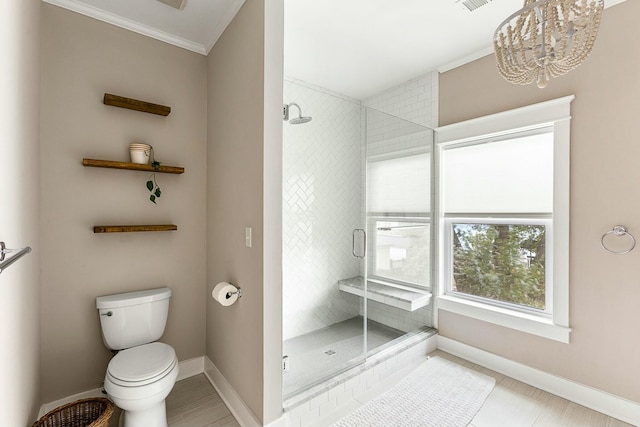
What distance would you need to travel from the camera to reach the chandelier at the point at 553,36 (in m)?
1.12

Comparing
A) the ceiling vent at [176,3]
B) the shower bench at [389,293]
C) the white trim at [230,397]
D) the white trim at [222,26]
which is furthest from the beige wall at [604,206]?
the ceiling vent at [176,3]

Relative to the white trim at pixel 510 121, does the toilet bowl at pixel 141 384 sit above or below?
below

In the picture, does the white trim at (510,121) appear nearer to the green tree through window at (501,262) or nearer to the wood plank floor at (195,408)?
the green tree through window at (501,262)

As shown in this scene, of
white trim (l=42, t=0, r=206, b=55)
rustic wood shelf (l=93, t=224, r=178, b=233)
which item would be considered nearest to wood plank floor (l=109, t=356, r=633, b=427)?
rustic wood shelf (l=93, t=224, r=178, b=233)

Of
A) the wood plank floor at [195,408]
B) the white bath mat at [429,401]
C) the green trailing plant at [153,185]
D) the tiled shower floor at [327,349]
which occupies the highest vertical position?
the green trailing plant at [153,185]

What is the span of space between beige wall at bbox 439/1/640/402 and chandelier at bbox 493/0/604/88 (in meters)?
1.04

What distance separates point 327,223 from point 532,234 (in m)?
1.71

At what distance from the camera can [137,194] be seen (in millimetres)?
2162

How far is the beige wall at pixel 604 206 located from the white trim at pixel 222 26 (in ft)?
7.35

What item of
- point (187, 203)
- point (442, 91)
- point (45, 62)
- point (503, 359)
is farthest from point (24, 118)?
point (503, 359)

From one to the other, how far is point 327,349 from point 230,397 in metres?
0.89

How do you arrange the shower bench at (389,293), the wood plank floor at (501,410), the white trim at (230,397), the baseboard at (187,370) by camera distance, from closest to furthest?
1. the white trim at (230,397)
2. the wood plank floor at (501,410)
3. the baseboard at (187,370)
4. the shower bench at (389,293)

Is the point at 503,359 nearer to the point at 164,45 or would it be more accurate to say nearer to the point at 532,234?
the point at 532,234

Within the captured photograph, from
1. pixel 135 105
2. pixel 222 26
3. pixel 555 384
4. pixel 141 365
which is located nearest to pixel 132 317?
pixel 141 365
